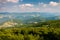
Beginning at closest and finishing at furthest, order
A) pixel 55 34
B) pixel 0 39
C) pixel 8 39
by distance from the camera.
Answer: pixel 8 39 → pixel 0 39 → pixel 55 34

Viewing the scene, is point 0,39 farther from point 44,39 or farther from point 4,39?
point 44,39

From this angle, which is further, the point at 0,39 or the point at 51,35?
the point at 51,35

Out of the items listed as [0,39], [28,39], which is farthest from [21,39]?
[0,39]

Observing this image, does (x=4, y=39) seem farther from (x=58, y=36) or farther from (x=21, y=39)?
(x=58, y=36)

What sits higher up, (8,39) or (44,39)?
(8,39)

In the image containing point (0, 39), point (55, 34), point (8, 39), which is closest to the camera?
point (8, 39)

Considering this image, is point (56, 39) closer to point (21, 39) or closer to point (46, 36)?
point (46, 36)

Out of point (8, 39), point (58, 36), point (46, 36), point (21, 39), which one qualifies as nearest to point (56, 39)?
point (58, 36)

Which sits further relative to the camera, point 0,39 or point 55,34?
point 55,34
